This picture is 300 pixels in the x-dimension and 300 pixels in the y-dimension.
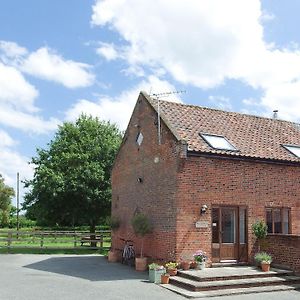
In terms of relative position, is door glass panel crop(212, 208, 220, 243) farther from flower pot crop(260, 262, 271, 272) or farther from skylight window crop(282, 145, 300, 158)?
skylight window crop(282, 145, 300, 158)

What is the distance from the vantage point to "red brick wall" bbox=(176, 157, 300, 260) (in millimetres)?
16156

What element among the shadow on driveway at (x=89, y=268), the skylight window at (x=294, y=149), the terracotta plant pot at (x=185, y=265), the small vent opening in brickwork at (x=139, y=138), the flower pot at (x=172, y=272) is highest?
the small vent opening in brickwork at (x=139, y=138)

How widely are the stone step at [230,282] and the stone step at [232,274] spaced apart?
0.14 metres

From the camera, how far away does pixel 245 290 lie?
13633mm

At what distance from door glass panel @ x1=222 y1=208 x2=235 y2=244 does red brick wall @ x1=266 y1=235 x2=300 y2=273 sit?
1.41m

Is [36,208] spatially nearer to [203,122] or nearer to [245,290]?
[203,122]

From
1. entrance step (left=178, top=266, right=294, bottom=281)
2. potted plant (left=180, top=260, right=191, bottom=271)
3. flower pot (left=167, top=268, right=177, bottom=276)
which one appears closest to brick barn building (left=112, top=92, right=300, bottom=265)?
potted plant (left=180, top=260, right=191, bottom=271)

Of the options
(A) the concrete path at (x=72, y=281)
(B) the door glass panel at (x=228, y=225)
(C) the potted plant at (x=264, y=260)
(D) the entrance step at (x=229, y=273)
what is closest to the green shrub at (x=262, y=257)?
(C) the potted plant at (x=264, y=260)

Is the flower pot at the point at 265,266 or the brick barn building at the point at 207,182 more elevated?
the brick barn building at the point at 207,182

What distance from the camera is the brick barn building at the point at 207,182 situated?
16.3 metres

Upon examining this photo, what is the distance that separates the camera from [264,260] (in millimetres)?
15594

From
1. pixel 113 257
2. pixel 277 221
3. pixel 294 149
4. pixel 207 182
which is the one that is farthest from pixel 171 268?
pixel 294 149

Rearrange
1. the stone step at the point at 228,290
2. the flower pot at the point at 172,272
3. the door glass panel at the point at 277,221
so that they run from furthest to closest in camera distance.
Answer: the door glass panel at the point at 277,221 → the flower pot at the point at 172,272 → the stone step at the point at 228,290

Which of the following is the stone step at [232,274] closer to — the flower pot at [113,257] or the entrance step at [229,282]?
the entrance step at [229,282]
